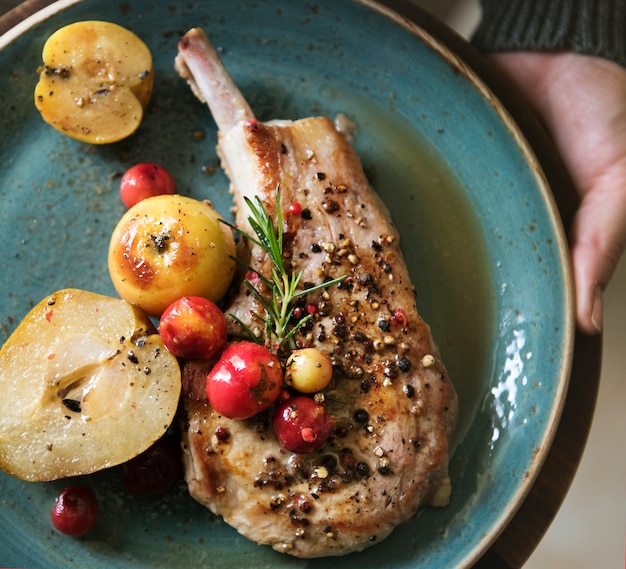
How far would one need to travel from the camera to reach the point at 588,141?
7.45ft

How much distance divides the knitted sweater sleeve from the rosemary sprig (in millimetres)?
1158

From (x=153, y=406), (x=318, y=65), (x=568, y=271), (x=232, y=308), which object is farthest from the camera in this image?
(x=318, y=65)

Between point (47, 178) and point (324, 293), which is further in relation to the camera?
point (47, 178)

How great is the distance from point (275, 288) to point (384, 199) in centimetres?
62

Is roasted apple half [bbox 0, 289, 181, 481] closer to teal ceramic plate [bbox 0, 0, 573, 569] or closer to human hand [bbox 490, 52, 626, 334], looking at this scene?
teal ceramic plate [bbox 0, 0, 573, 569]

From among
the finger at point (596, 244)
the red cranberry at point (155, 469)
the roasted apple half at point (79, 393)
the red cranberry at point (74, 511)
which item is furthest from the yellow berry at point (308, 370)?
the finger at point (596, 244)

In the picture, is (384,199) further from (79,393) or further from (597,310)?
(79,393)

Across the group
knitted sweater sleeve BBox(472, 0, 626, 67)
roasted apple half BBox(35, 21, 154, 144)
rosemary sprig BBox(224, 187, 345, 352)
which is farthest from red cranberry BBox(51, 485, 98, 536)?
knitted sweater sleeve BBox(472, 0, 626, 67)

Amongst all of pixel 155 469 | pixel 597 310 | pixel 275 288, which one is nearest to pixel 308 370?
pixel 275 288

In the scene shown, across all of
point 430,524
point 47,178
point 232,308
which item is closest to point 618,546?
point 430,524

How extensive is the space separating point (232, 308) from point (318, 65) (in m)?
0.94

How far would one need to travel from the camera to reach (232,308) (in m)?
1.88

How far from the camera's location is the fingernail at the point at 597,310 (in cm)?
205

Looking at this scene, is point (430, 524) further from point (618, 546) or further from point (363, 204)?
point (363, 204)
